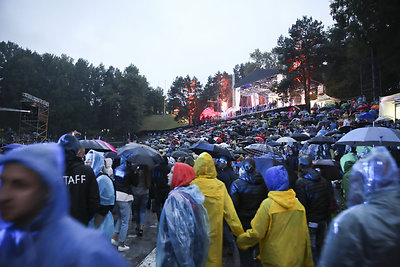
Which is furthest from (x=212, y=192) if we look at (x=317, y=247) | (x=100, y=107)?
(x=100, y=107)

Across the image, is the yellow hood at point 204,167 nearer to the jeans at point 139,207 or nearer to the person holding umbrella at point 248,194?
the person holding umbrella at point 248,194

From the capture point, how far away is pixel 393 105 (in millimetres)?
18266

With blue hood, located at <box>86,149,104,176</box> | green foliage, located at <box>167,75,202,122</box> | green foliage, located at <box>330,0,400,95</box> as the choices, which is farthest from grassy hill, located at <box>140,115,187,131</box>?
blue hood, located at <box>86,149,104,176</box>

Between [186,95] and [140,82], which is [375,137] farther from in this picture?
[186,95]

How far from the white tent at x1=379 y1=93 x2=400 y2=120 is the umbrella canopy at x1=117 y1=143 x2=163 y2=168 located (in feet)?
57.1

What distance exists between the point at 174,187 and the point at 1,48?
68.3 m

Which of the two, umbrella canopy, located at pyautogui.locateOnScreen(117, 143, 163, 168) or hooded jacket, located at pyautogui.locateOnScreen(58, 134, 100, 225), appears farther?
umbrella canopy, located at pyautogui.locateOnScreen(117, 143, 163, 168)

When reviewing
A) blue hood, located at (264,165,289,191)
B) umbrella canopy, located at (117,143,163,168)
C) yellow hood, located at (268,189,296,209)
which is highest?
umbrella canopy, located at (117,143,163,168)

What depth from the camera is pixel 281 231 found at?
298cm

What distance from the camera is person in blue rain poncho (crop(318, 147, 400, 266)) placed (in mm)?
1335

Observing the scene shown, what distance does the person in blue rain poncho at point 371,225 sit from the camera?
133cm

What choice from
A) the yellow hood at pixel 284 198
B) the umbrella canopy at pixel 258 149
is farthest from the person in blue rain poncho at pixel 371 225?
the umbrella canopy at pixel 258 149

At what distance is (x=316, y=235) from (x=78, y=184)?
319cm

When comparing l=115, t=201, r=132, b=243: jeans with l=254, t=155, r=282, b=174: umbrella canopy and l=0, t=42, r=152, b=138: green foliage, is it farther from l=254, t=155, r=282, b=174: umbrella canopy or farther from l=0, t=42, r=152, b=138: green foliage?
l=0, t=42, r=152, b=138: green foliage
